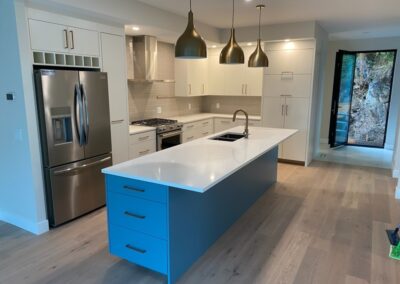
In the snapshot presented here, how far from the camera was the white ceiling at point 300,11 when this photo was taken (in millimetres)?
3834

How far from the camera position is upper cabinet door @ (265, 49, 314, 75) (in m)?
5.24

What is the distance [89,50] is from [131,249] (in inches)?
88.0

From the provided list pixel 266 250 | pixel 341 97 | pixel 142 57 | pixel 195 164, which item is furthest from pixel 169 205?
pixel 341 97

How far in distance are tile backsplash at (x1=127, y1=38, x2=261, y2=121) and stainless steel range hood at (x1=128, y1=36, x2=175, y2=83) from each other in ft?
0.30

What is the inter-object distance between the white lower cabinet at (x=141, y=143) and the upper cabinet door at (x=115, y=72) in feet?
1.16

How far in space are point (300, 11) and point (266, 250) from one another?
11.0 feet

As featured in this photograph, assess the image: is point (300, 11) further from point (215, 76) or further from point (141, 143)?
point (141, 143)

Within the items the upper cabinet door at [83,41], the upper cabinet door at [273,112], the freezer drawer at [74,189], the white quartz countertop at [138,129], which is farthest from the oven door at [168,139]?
the upper cabinet door at [273,112]

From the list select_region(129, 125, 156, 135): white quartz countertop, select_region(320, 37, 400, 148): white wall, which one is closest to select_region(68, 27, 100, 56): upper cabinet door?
select_region(129, 125, 156, 135): white quartz countertop

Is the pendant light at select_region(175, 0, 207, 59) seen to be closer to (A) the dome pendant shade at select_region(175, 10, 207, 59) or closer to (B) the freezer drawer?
(A) the dome pendant shade at select_region(175, 10, 207, 59)

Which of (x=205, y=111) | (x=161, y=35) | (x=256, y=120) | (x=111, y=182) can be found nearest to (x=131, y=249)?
(x=111, y=182)

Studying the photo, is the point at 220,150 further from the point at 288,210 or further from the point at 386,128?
the point at 386,128

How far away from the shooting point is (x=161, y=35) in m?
4.69

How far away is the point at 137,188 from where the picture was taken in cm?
223
